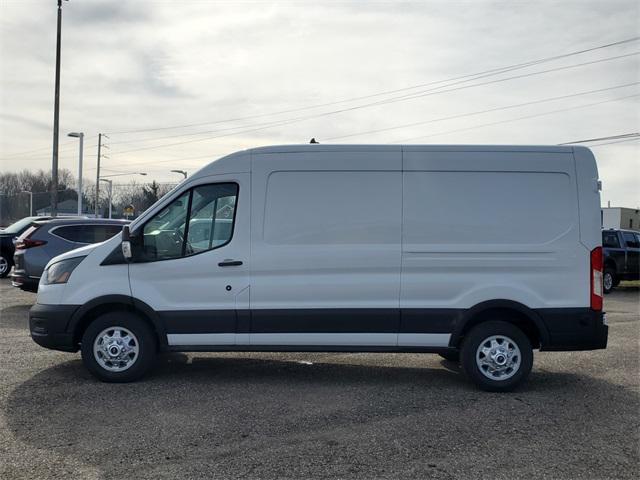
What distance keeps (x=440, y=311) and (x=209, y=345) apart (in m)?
2.42

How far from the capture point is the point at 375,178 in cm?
654

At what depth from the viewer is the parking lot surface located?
14.5 ft

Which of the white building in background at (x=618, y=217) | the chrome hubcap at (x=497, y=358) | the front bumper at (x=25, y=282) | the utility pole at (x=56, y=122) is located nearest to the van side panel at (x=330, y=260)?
the chrome hubcap at (x=497, y=358)

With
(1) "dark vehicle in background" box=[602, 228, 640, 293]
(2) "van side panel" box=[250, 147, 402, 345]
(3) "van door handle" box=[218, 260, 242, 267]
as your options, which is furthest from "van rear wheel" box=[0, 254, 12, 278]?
(1) "dark vehicle in background" box=[602, 228, 640, 293]

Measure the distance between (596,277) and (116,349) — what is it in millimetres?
4984

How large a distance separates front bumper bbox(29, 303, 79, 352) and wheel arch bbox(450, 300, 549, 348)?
399 centimetres

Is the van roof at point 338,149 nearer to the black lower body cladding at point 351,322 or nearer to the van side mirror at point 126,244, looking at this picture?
the van side mirror at point 126,244

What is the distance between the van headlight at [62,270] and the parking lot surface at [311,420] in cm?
106

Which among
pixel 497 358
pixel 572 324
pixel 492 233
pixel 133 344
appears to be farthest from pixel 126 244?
pixel 572 324

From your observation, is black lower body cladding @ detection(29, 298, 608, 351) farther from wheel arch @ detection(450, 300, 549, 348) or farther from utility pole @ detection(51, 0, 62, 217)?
utility pole @ detection(51, 0, 62, 217)

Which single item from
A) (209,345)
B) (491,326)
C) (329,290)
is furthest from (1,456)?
(491,326)

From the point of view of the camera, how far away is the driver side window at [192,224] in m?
6.55

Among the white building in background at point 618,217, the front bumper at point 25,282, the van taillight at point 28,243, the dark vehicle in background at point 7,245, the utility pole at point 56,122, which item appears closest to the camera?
the front bumper at point 25,282

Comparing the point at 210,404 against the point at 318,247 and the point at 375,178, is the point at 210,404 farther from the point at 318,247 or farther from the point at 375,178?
the point at 375,178
